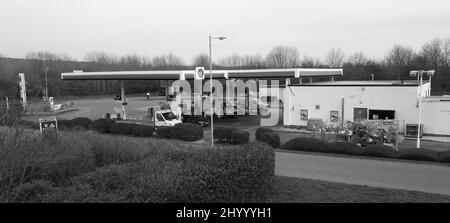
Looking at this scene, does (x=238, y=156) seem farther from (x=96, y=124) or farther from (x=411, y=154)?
(x=96, y=124)

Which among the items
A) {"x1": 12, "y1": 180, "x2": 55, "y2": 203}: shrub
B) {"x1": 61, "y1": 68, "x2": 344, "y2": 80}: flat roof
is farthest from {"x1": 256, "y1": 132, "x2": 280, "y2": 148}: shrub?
{"x1": 12, "y1": 180, "x2": 55, "y2": 203}: shrub

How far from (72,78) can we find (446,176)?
1284 inches

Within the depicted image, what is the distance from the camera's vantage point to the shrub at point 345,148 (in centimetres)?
1756

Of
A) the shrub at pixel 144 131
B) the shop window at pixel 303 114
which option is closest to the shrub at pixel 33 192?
the shrub at pixel 144 131

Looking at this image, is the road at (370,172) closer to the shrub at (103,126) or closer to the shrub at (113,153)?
the shrub at (113,153)

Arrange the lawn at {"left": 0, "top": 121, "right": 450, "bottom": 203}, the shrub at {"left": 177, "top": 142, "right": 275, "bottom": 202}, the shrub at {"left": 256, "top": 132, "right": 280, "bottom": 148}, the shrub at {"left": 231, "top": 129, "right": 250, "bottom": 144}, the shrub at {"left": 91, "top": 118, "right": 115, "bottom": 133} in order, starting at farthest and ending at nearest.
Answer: the shrub at {"left": 91, "top": 118, "right": 115, "bottom": 133} → the shrub at {"left": 231, "top": 129, "right": 250, "bottom": 144} → the shrub at {"left": 256, "top": 132, "right": 280, "bottom": 148} → the lawn at {"left": 0, "top": 121, "right": 450, "bottom": 203} → the shrub at {"left": 177, "top": 142, "right": 275, "bottom": 202}

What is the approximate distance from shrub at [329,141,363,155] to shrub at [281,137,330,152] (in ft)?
1.03

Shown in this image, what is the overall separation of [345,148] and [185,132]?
31.2 ft

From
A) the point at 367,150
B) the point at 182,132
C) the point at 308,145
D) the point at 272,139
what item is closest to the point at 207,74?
the point at 182,132

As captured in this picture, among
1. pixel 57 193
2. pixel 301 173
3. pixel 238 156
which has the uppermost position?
pixel 238 156

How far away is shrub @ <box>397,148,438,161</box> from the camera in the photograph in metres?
16.0

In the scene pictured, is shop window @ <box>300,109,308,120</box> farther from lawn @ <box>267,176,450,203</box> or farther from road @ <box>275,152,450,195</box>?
lawn @ <box>267,176,450,203</box>

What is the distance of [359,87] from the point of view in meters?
26.2
